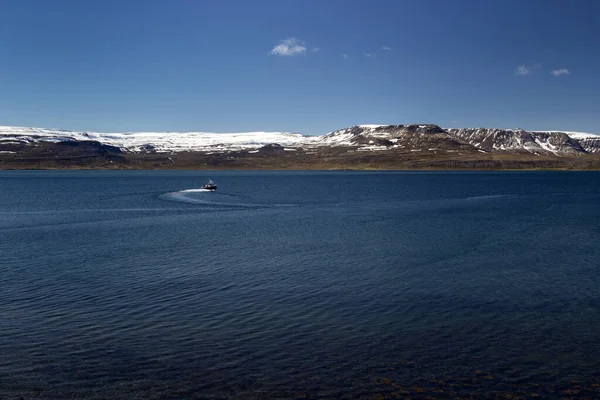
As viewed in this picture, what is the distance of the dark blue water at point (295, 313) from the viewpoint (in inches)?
683

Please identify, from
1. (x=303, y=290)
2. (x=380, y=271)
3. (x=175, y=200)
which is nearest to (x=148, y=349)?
(x=303, y=290)

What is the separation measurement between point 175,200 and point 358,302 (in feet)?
236

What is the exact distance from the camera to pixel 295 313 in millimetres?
24828

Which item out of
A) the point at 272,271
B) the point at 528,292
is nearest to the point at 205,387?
the point at 272,271

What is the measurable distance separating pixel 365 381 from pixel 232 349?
5.36 m

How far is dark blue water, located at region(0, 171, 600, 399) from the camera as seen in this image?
57.0 feet

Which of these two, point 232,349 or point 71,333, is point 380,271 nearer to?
point 232,349

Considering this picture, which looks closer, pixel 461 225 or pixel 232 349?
pixel 232 349

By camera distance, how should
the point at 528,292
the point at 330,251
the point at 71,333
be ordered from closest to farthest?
the point at 71,333 < the point at 528,292 < the point at 330,251

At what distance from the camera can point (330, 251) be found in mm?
42062

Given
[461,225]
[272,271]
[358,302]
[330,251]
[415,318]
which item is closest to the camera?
[415,318]

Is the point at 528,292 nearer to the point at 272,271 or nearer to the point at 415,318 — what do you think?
the point at 415,318

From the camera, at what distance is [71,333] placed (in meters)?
21.7

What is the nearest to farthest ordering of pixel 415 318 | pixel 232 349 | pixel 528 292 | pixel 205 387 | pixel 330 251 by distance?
pixel 205 387 < pixel 232 349 < pixel 415 318 < pixel 528 292 < pixel 330 251
